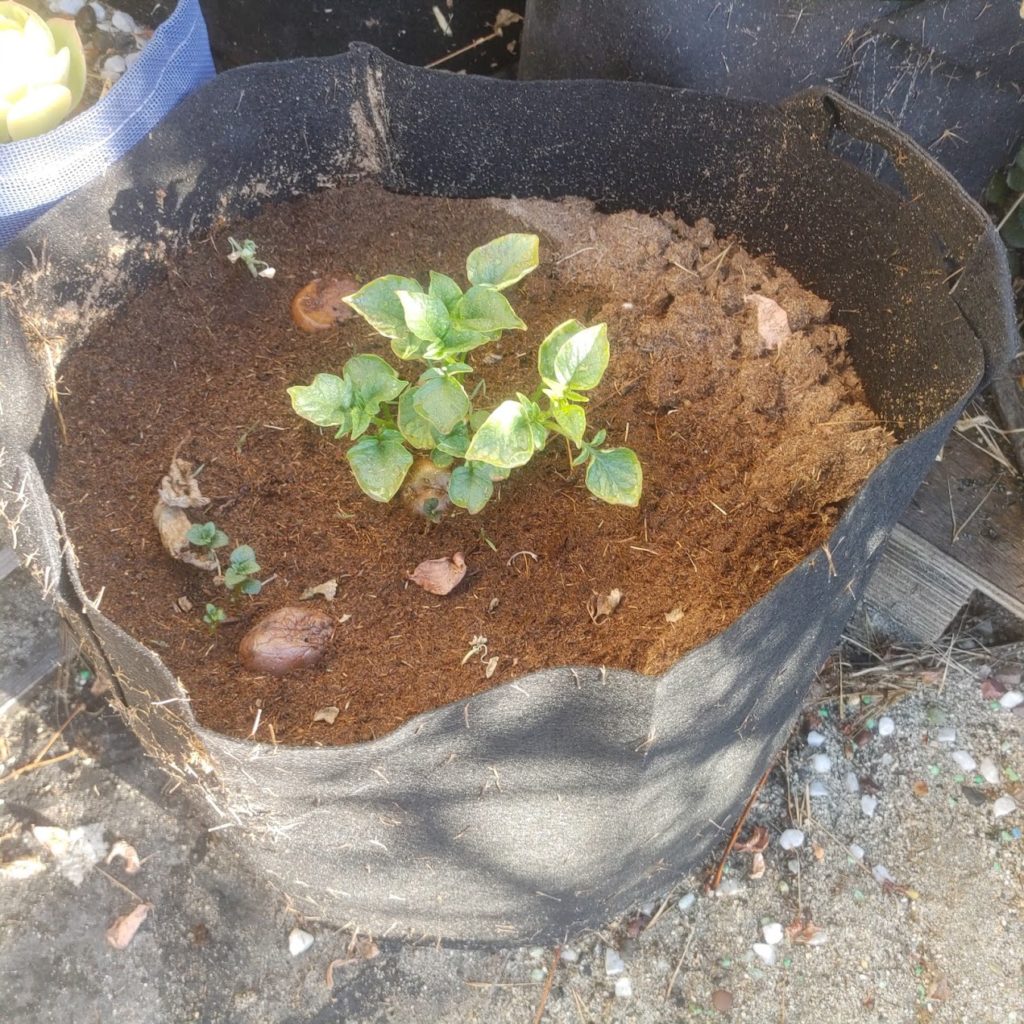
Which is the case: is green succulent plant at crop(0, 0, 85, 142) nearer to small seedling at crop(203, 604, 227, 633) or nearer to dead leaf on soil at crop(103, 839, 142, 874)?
small seedling at crop(203, 604, 227, 633)

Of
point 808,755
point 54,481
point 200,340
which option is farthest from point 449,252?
point 808,755

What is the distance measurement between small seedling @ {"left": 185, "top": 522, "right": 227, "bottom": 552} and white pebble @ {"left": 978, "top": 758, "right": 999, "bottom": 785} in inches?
49.9

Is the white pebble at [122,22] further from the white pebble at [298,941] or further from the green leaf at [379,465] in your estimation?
the white pebble at [298,941]

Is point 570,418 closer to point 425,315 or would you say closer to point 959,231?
point 425,315

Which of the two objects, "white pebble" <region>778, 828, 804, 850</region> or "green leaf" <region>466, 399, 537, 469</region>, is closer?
"green leaf" <region>466, 399, 537, 469</region>

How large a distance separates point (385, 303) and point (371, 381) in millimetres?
95

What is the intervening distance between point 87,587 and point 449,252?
0.70 metres

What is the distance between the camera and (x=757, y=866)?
57.7 inches

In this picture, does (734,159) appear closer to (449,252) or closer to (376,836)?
(449,252)

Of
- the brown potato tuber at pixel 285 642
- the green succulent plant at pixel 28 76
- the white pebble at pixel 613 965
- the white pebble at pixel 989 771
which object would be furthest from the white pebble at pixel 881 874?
the green succulent plant at pixel 28 76

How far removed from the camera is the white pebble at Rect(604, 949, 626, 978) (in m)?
1.39

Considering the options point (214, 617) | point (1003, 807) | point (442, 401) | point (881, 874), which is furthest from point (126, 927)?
point (1003, 807)

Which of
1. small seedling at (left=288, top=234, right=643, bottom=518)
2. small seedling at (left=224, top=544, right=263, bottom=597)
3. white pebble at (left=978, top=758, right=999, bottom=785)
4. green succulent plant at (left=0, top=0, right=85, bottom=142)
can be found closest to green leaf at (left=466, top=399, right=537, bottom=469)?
small seedling at (left=288, top=234, right=643, bottom=518)

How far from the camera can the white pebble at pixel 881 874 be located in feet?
4.82
